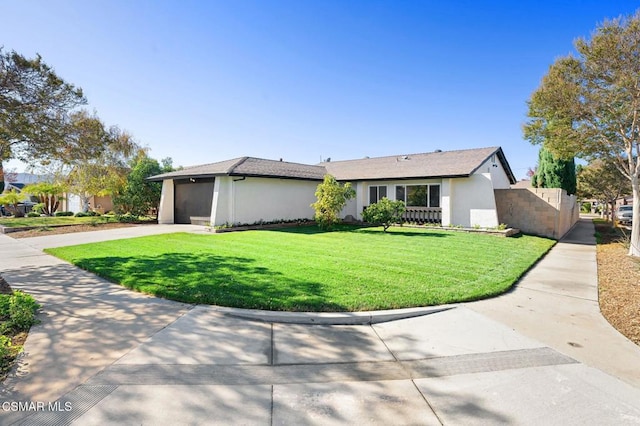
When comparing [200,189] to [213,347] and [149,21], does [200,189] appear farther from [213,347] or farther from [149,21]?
[213,347]

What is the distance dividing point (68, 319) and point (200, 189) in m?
14.5

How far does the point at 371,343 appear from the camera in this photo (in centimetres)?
379

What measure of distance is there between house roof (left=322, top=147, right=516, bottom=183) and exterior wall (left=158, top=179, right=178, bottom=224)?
1118 centimetres

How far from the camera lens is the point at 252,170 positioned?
1611cm

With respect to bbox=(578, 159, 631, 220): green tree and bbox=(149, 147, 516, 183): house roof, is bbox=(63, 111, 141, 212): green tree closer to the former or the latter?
bbox=(149, 147, 516, 183): house roof

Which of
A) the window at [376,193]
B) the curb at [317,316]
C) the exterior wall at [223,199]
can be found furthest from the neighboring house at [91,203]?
the curb at [317,316]

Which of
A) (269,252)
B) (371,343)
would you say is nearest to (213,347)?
(371,343)

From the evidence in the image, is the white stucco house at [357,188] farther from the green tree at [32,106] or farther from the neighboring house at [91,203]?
the neighboring house at [91,203]

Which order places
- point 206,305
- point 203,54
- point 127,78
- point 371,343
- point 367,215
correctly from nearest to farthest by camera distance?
point 371,343 → point 206,305 → point 127,78 → point 203,54 → point 367,215

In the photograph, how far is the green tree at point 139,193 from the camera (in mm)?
20391

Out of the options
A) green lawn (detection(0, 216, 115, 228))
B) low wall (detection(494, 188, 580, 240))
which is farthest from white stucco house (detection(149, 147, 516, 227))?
A: green lawn (detection(0, 216, 115, 228))

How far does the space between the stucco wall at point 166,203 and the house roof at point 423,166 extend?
11184mm

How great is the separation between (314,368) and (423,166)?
16.4 m

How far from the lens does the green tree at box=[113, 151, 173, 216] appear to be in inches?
803
